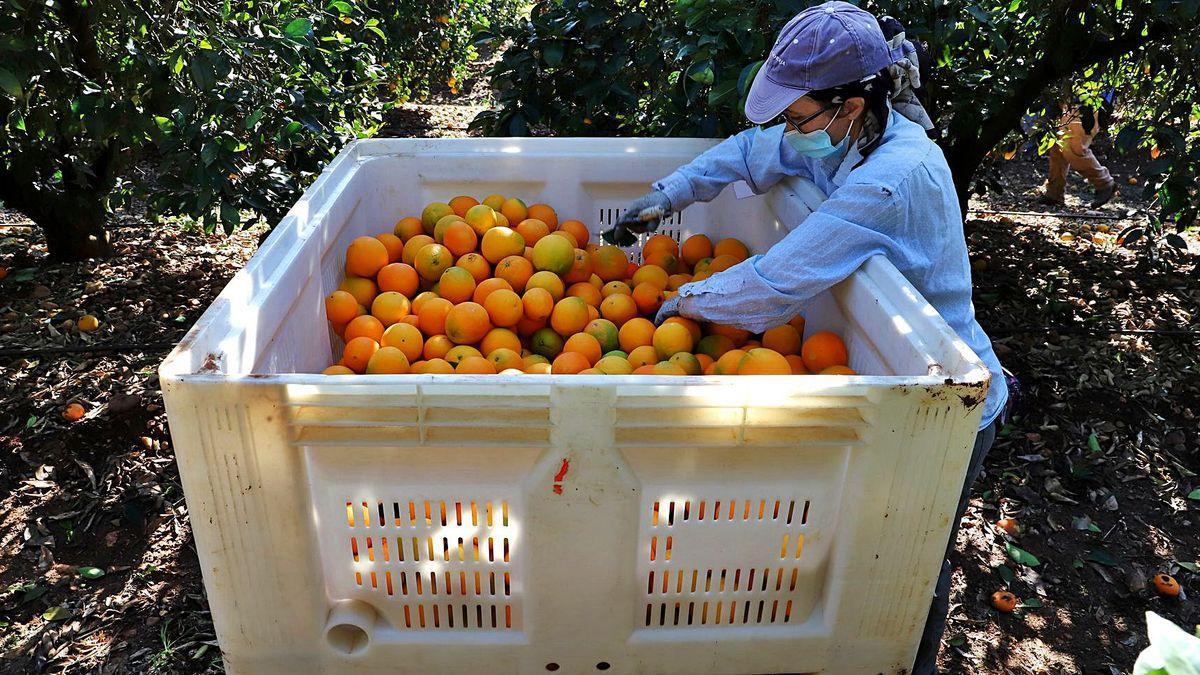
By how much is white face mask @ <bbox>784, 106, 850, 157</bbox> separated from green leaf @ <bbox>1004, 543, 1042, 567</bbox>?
59.6 inches

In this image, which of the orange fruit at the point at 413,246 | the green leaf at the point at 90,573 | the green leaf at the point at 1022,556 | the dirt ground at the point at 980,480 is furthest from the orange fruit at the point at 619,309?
the green leaf at the point at 90,573

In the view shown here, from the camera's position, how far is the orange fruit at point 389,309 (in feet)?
7.66

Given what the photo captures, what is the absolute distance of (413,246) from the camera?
102 inches

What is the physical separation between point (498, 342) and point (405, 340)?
23cm

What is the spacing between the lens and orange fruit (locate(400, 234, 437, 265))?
2.58m

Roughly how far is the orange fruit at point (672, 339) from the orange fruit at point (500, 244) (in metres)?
0.60

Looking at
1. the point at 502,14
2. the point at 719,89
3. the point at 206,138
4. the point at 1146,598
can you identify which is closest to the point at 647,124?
the point at 719,89

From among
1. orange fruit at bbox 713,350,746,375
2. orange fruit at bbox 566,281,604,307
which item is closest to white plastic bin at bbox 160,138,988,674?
orange fruit at bbox 713,350,746,375

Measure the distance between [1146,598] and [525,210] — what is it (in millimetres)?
2151

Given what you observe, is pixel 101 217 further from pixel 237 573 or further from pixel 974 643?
pixel 974 643

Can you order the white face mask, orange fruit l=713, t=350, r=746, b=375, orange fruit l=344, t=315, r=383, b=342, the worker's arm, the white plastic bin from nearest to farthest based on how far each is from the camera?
the white plastic bin < the worker's arm < orange fruit l=713, t=350, r=746, b=375 < the white face mask < orange fruit l=344, t=315, r=383, b=342

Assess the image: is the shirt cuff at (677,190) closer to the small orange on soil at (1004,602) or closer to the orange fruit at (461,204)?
the orange fruit at (461,204)

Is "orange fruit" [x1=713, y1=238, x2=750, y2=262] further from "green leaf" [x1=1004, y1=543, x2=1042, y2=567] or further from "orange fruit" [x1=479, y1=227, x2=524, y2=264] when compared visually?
"green leaf" [x1=1004, y1=543, x2=1042, y2=567]

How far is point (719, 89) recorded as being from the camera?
2.63m
